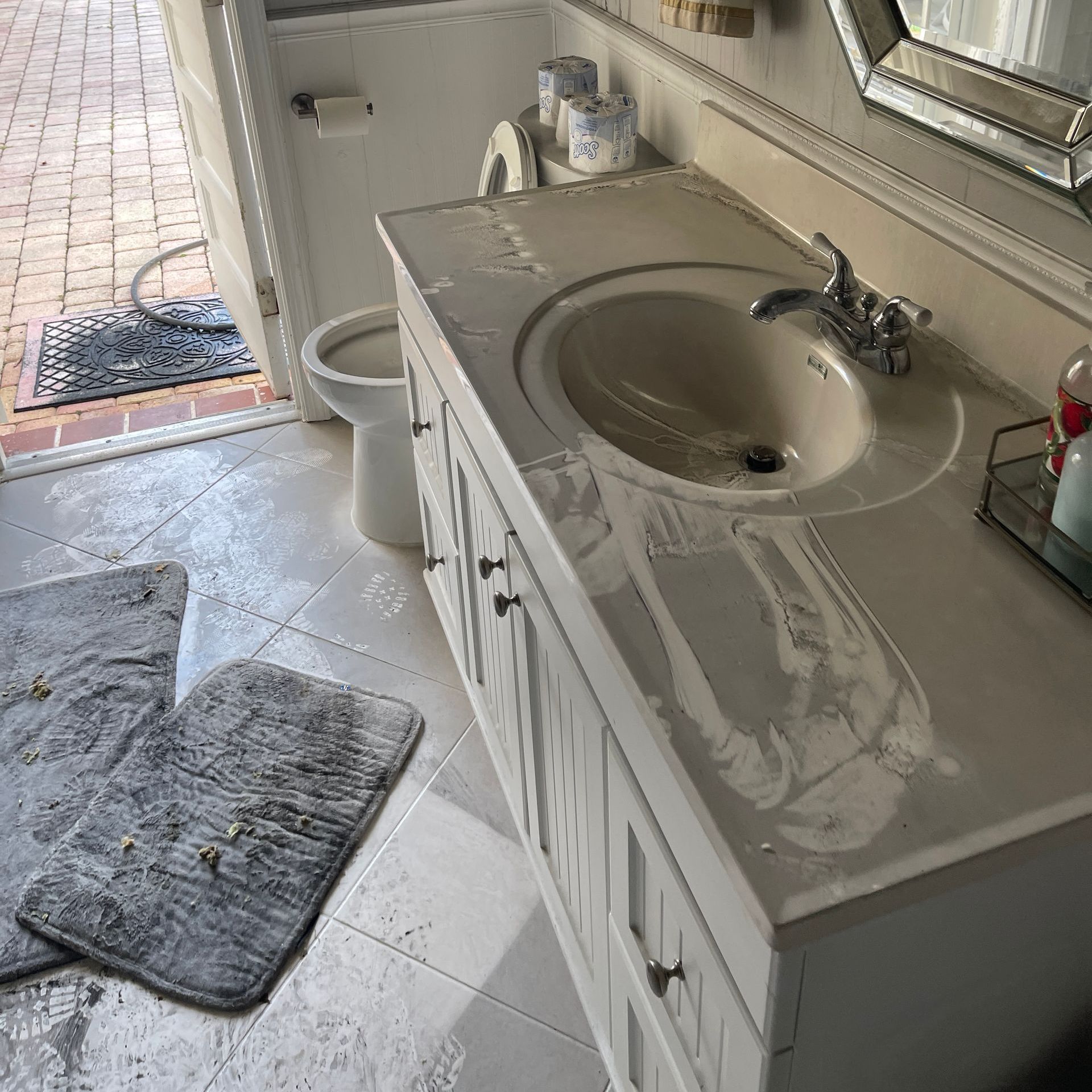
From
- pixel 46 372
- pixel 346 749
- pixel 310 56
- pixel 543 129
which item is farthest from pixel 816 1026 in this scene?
pixel 46 372

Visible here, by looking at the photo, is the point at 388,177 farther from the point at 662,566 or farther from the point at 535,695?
the point at 662,566

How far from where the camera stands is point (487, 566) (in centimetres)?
130

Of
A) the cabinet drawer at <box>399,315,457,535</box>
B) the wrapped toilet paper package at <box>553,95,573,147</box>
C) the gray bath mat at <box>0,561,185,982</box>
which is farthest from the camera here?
the wrapped toilet paper package at <box>553,95,573,147</box>

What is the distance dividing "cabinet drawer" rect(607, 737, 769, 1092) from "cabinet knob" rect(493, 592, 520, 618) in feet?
1.00

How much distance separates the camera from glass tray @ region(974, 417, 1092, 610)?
0.82 meters

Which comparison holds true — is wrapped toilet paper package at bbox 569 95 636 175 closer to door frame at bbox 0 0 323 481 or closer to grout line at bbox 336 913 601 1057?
door frame at bbox 0 0 323 481

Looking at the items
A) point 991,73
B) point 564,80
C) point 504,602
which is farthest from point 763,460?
point 564,80

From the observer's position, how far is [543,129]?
6.59 feet

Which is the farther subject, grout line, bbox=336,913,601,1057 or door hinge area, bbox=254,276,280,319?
door hinge area, bbox=254,276,280,319

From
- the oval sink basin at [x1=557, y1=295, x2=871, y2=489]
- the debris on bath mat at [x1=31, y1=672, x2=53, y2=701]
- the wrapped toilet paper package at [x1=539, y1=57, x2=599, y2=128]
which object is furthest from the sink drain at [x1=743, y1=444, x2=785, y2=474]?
the debris on bath mat at [x1=31, y1=672, x2=53, y2=701]

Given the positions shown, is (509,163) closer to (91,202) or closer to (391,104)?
(391,104)

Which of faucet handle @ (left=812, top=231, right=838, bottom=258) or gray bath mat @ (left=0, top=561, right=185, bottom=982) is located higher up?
faucet handle @ (left=812, top=231, right=838, bottom=258)

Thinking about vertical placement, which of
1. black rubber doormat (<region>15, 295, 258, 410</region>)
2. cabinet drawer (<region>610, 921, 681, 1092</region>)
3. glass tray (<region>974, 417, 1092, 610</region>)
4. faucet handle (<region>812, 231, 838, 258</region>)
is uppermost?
faucet handle (<region>812, 231, 838, 258</region>)

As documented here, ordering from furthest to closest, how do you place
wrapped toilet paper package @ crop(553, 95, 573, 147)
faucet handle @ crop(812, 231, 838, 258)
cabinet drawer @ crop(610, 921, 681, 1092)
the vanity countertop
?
wrapped toilet paper package @ crop(553, 95, 573, 147) < faucet handle @ crop(812, 231, 838, 258) < cabinet drawer @ crop(610, 921, 681, 1092) < the vanity countertop
